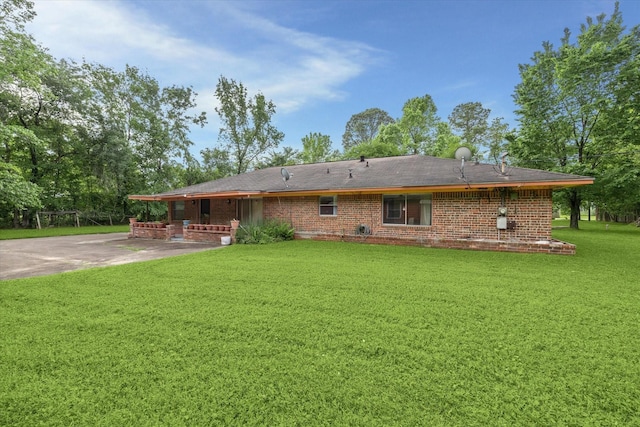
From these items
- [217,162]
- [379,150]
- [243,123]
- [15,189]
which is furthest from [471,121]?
[15,189]

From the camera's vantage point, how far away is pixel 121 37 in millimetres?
11328

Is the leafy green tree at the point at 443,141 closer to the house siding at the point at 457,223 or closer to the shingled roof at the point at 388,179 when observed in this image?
the shingled roof at the point at 388,179

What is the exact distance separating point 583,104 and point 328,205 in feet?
62.1

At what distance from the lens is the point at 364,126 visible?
37.7m

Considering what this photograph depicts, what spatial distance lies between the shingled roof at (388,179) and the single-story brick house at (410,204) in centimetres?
3

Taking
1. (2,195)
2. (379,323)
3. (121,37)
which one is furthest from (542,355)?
(121,37)

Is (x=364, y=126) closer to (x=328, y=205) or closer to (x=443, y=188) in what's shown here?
(x=328, y=205)

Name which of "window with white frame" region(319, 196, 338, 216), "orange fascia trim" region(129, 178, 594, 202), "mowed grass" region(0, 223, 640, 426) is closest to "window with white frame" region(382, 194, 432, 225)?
"orange fascia trim" region(129, 178, 594, 202)

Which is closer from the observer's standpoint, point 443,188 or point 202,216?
point 443,188

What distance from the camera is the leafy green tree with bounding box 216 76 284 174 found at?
97.5 ft

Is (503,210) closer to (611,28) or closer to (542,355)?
(542,355)

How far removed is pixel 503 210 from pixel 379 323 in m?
7.55

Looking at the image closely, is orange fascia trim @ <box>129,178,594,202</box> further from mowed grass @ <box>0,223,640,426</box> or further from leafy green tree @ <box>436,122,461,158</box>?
leafy green tree @ <box>436,122,461,158</box>

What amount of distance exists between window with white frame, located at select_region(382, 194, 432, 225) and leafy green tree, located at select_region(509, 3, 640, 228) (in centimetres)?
1405
